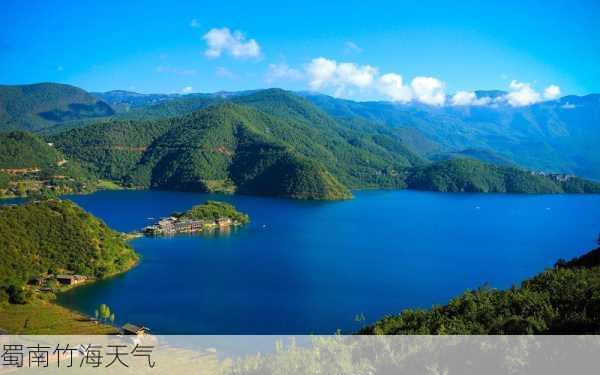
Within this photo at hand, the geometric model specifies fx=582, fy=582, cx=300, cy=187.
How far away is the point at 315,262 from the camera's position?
4909 cm

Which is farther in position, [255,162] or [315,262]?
[255,162]

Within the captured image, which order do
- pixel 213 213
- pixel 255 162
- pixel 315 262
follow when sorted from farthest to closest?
pixel 255 162, pixel 213 213, pixel 315 262

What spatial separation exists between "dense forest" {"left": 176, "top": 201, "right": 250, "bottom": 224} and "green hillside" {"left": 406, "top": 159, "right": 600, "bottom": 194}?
7047cm

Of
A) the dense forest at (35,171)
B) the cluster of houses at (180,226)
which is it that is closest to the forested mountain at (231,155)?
the dense forest at (35,171)

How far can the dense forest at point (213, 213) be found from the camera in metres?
65.7

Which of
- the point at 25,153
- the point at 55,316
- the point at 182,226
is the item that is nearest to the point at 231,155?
the point at 25,153

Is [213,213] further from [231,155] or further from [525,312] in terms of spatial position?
[231,155]

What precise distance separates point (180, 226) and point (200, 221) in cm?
314

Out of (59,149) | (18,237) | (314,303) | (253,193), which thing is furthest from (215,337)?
(59,149)

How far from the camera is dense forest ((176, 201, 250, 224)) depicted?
65.7 metres

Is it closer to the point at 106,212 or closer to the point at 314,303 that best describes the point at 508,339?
the point at 314,303

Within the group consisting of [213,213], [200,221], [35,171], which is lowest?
[200,221]

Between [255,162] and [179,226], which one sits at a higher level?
[255,162]

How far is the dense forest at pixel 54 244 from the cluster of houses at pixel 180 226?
1355 centimetres
